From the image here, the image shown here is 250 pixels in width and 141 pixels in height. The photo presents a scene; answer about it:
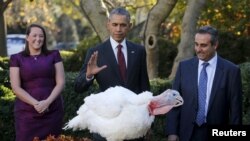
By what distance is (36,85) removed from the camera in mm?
6215

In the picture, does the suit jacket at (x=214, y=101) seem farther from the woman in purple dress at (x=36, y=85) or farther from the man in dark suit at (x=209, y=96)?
the woman in purple dress at (x=36, y=85)

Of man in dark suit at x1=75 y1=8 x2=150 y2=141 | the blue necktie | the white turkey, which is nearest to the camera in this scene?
the white turkey

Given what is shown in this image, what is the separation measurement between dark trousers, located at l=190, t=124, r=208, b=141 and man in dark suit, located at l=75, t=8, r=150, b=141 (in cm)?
59

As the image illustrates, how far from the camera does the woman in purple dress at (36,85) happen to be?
6152 millimetres

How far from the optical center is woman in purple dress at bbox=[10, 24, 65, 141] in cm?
615

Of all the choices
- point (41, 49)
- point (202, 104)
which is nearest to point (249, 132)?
point (202, 104)

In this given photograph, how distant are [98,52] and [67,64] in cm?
1368

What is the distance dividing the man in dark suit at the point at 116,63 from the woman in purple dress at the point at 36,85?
124 cm

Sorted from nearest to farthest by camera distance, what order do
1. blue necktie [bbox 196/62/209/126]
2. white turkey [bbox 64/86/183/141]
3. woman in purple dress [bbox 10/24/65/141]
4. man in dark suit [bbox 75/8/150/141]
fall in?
white turkey [bbox 64/86/183/141] → man in dark suit [bbox 75/8/150/141] → blue necktie [bbox 196/62/209/126] → woman in purple dress [bbox 10/24/65/141]

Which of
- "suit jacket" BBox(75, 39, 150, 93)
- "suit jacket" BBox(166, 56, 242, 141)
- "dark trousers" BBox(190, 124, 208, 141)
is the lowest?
"dark trousers" BBox(190, 124, 208, 141)

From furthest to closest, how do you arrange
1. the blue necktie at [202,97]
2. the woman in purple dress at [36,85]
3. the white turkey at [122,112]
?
the woman in purple dress at [36,85]
the blue necktie at [202,97]
the white turkey at [122,112]

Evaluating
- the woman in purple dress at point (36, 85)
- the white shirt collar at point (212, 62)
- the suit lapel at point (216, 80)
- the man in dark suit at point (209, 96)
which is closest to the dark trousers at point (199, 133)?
the man in dark suit at point (209, 96)

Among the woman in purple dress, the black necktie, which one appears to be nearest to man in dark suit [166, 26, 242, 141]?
the black necktie

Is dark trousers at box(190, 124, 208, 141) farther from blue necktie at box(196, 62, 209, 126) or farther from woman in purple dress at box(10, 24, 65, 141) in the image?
woman in purple dress at box(10, 24, 65, 141)
